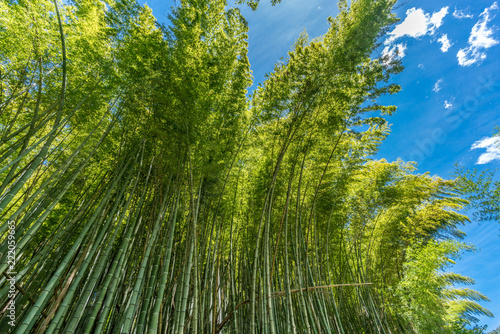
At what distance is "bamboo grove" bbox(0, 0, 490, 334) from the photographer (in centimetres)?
203

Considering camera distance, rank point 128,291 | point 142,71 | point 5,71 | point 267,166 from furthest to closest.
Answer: point 267,166
point 5,71
point 142,71
point 128,291

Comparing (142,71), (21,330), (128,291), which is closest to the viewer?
(21,330)

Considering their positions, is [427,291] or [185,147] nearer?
[185,147]

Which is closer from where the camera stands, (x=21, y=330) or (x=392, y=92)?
(x=21, y=330)

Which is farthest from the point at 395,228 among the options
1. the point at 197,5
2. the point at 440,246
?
the point at 197,5

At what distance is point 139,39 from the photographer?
2529 mm

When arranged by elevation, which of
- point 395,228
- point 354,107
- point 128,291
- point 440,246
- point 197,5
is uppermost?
point 197,5

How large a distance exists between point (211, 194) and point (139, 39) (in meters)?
2.32

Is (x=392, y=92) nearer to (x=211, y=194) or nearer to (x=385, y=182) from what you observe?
(x=385, y=182)

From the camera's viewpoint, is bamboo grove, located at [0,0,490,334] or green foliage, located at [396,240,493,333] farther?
green foliage, located at [396,240,493,333]

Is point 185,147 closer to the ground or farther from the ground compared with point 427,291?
farther from the ground

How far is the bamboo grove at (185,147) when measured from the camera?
80.0 inches

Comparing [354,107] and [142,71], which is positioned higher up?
[354,107]

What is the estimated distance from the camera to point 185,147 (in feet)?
8.23
